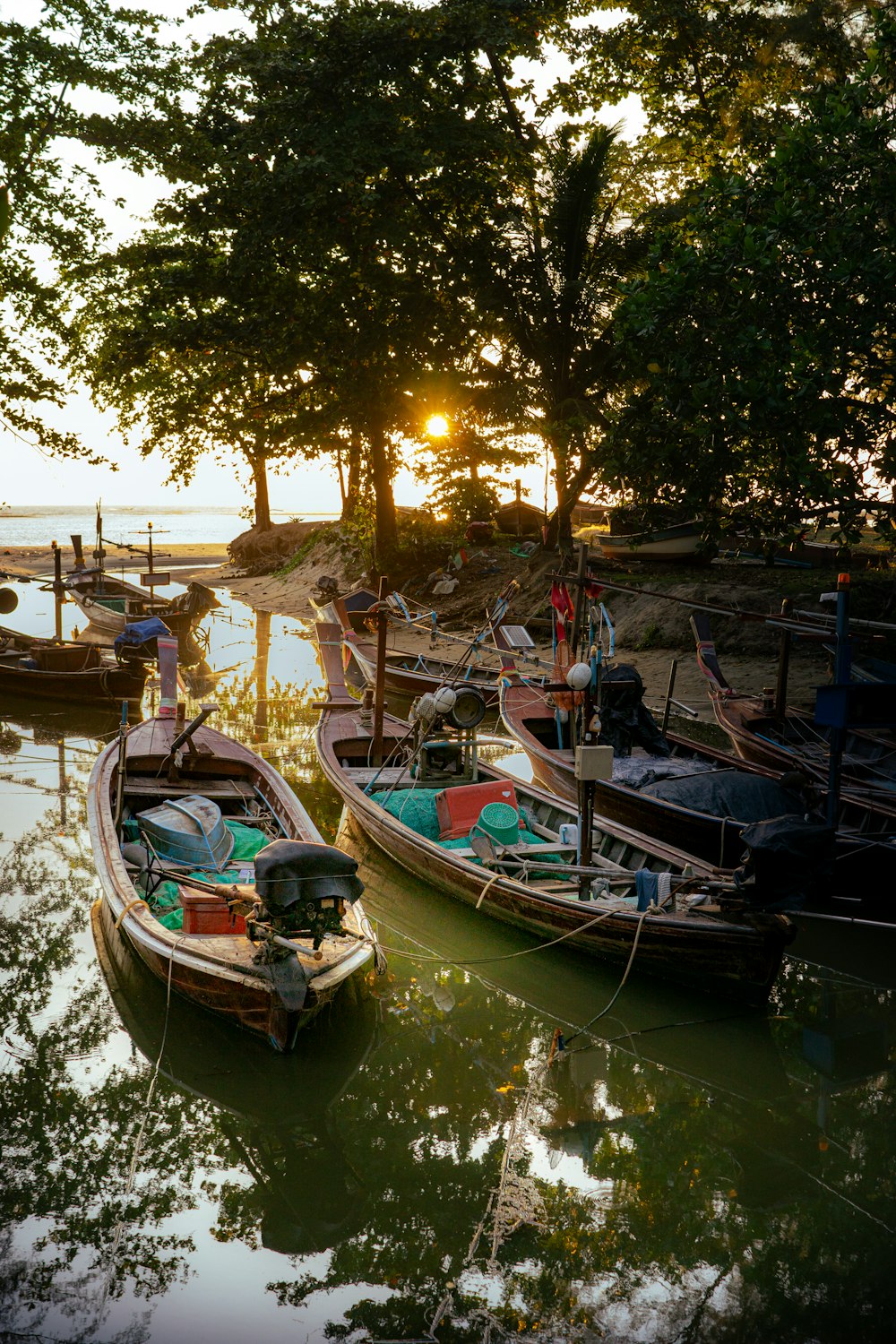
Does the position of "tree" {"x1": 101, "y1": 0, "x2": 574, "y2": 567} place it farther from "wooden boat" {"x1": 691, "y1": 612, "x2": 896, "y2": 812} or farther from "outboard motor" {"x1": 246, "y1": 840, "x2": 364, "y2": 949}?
"outboard motor" {"x1": 246, "y1": 840, "x2": 364, "y2": 949}

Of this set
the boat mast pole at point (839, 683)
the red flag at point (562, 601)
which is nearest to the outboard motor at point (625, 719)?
the red flag at point (562, 601)

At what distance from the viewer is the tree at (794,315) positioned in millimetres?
12258

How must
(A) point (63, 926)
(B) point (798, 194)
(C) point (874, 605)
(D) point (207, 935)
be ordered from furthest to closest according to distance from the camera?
(C) point (874, 605) < (B) point (798, 194) < (A) point (63, 926) < (D) point (207, 935)

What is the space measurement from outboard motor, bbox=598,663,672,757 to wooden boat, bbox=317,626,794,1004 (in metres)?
1.94

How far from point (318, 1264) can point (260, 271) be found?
2353 cm

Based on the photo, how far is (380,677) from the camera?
43.9ft

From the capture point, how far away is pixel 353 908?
894cm

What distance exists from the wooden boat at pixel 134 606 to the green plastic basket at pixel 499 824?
57.6 ft

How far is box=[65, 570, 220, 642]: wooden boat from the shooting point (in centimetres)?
2793

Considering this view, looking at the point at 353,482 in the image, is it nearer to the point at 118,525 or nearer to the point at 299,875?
the point at 299,875

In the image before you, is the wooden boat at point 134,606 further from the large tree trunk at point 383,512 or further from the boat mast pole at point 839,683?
the boat mast pole at point 839,683

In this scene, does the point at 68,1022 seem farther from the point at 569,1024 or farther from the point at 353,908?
the point at 569,1024

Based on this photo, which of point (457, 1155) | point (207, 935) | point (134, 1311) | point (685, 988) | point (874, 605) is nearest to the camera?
point (134, 1311)

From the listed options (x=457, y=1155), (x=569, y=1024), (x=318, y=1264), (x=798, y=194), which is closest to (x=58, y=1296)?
(x=318, y=1264)
